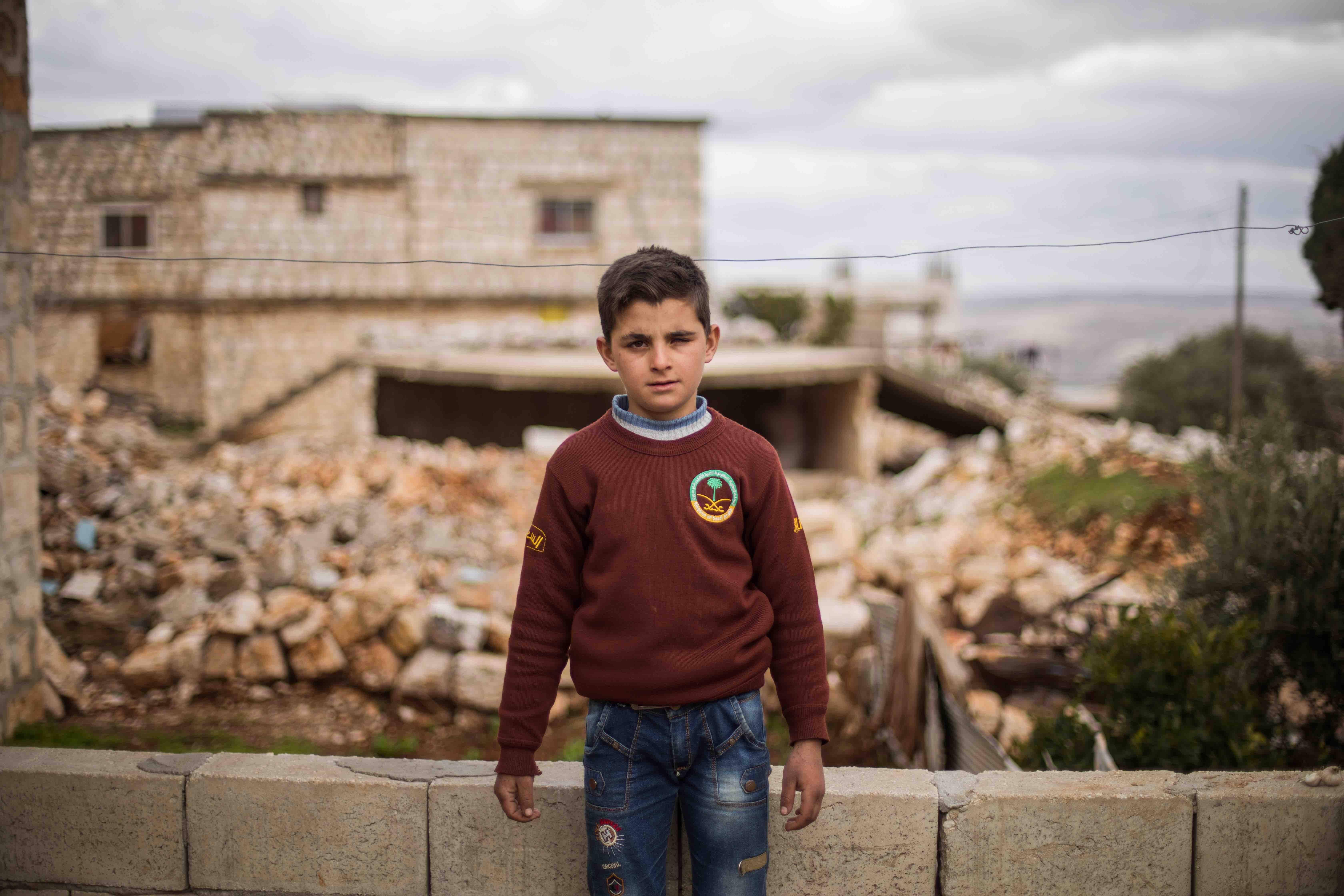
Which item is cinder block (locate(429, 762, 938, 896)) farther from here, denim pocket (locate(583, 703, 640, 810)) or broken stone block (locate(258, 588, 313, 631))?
broken stone block (locate(258, 588, 313, 631))

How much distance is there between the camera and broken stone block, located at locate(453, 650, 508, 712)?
202 inches

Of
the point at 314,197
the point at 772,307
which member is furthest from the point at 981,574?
the point at 772,307

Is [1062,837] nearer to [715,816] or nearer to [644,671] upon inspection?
[715,816]

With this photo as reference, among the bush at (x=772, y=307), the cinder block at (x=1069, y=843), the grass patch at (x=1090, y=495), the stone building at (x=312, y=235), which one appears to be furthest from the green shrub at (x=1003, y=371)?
the cinder block at (x=1069, y=843)

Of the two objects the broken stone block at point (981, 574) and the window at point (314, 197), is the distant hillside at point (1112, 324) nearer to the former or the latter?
the broken stone block at point (981, 574)

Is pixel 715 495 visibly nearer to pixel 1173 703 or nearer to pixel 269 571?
pixel 1173 703

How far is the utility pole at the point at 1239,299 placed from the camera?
3.47 m

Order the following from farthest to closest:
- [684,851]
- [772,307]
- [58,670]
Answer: [772,307]
[58,670]
[684,851]

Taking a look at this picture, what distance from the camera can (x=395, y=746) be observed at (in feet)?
15.9

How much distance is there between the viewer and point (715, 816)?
179cm

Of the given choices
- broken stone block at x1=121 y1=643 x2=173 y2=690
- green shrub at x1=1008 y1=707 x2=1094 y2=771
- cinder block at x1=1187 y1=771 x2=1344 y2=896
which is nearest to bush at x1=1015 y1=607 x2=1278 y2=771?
green shrub at x1=1008 y1=707 x2=1094 y2=771

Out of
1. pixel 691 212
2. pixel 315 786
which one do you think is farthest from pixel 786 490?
pixel 691 212

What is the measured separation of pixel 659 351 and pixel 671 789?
908 mm

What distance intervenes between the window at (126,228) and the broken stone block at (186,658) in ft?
7.60
